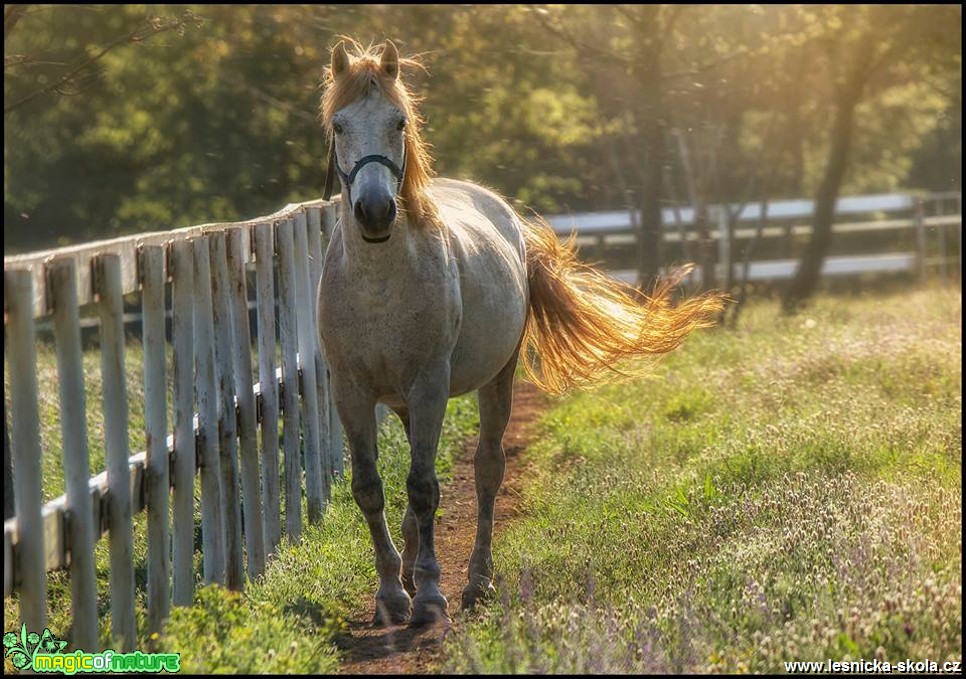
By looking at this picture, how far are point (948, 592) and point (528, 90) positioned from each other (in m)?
18.0

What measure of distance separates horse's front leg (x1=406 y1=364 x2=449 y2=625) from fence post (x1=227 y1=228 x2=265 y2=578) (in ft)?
3.09

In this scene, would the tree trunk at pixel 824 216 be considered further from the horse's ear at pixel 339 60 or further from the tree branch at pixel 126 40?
the horse's ear at pixel 339 60

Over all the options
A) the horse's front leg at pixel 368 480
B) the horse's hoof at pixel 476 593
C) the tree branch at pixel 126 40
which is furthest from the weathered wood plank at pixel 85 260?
the tree branch at pixel 126 40

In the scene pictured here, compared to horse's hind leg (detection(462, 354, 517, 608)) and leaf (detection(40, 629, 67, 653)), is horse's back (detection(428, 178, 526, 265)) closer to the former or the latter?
horse's hind leg (detection(462, 354, 517, 608))

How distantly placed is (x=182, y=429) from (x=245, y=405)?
91 cm

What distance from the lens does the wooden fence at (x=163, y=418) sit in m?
4.14

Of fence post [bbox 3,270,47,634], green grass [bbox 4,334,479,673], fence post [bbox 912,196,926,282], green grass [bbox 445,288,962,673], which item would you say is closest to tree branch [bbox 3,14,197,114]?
green grass [bbox 4,334,479,673]

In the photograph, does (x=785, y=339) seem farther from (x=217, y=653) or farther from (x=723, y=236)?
(x=723, y=236)

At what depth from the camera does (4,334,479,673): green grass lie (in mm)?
4410

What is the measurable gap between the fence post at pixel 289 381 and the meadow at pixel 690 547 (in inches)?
7.1

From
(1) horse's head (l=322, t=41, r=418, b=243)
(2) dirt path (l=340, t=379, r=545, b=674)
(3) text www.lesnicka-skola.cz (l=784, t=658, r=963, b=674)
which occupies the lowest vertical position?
(2) dirt path (l=340, t=379, r=545, b=674)

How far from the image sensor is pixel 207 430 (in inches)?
225

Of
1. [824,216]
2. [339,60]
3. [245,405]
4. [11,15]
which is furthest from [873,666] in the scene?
[824,216]

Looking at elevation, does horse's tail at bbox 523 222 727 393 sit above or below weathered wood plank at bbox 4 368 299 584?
above
